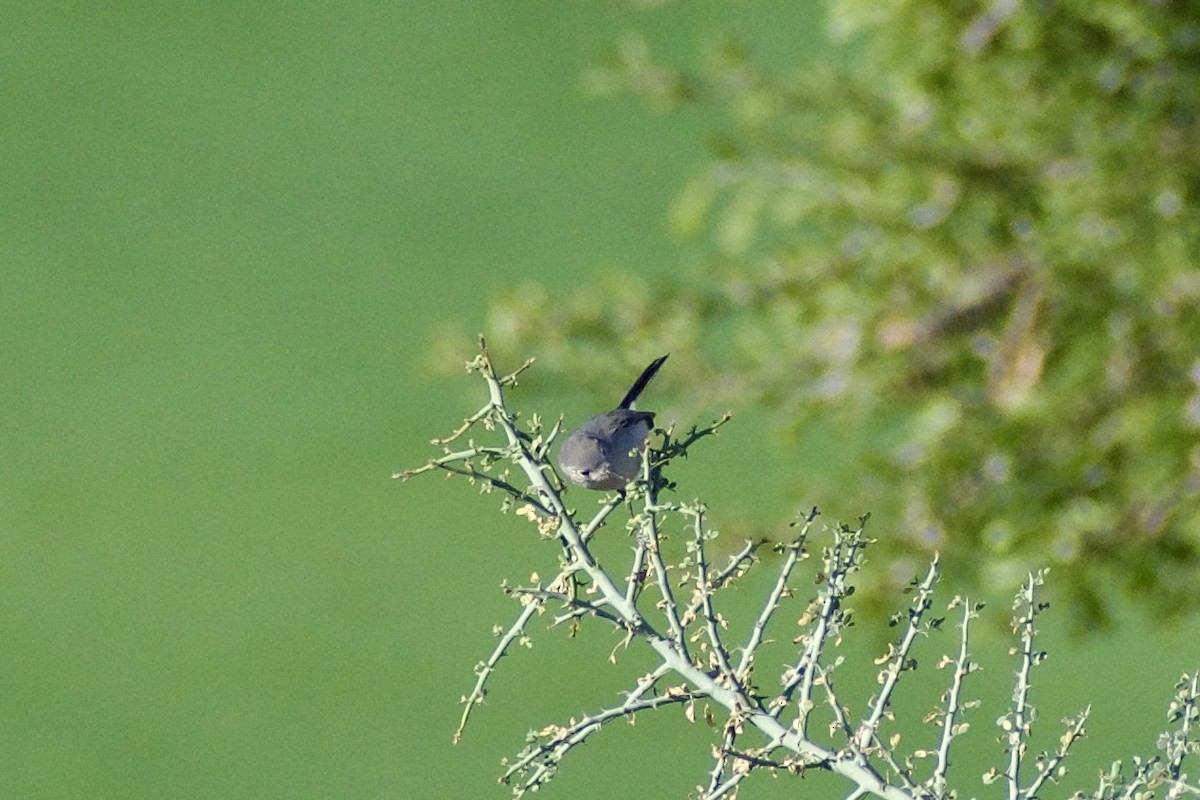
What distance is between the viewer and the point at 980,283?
14.0 ft

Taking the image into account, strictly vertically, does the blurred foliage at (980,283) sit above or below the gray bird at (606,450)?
above

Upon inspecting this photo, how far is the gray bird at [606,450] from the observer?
1.85 m

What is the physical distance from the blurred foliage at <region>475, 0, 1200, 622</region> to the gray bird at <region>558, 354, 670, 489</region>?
1.83 metres

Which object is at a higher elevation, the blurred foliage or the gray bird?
the blurred foliage

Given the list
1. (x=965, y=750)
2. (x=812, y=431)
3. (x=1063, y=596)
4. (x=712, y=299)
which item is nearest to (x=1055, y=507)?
(x=1063, y=596)

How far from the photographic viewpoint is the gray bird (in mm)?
1853

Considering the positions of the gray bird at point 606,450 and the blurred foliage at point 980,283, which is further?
the blurred foliage at point 980,283

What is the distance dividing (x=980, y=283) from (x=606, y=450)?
2592 mm

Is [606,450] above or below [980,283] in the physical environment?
below

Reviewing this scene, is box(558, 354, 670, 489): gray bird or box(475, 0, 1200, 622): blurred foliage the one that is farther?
box(475, 0, 1200, 622): blurred foliage

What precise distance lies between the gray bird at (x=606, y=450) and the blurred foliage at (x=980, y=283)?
1.83 metres

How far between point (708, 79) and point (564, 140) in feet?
22.4

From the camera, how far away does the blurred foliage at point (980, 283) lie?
3703 millimetres

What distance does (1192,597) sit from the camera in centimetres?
396
